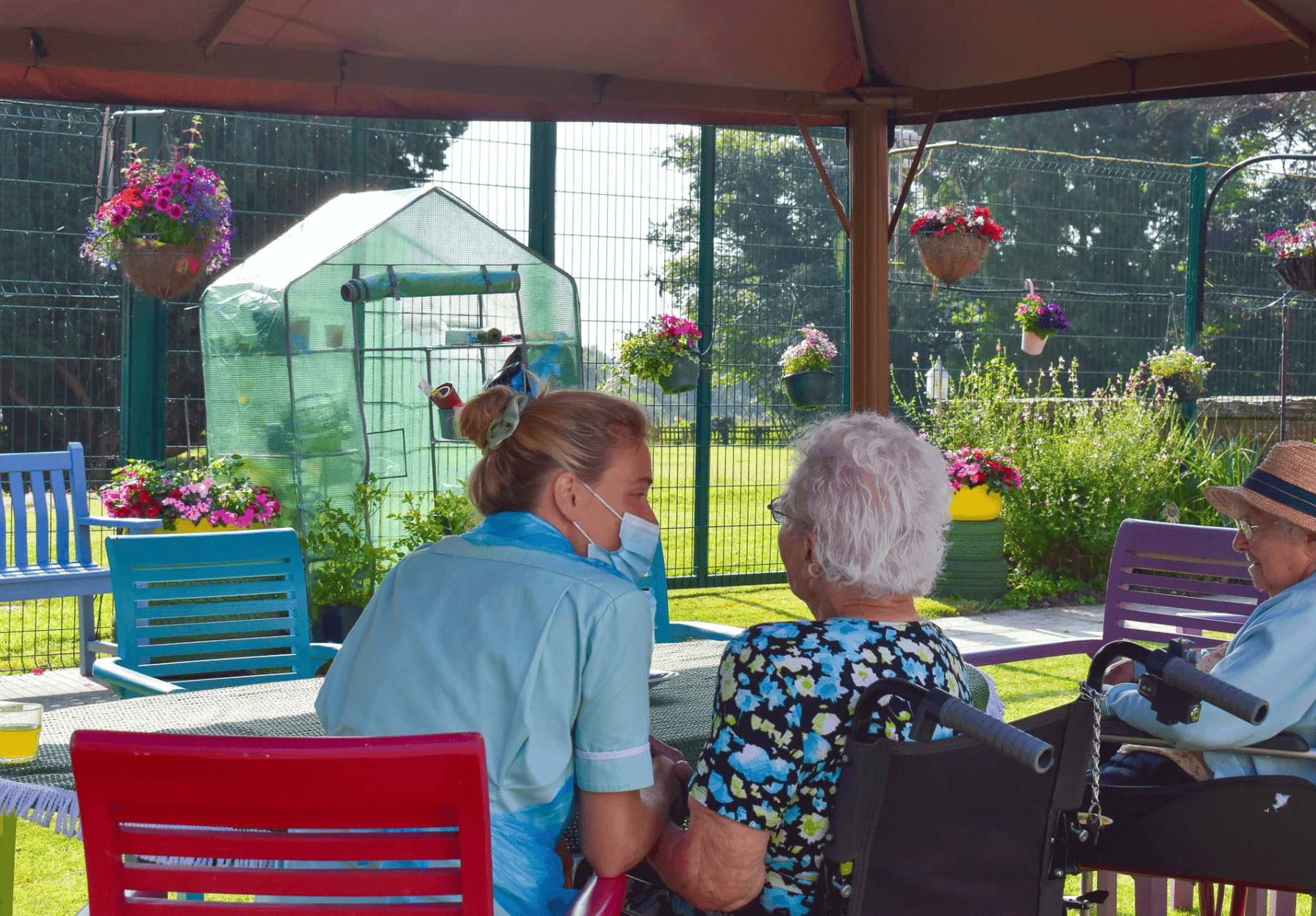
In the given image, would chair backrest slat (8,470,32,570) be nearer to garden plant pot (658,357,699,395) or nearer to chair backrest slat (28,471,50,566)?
chair backrest slat (28,471,50,566)

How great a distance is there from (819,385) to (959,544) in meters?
1.35

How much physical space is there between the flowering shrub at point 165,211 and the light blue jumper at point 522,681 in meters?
4.92

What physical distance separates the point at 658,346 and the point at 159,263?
9.08 feet

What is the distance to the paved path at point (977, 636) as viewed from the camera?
551cm

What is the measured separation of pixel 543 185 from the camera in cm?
768

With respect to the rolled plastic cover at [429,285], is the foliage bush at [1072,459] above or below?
below

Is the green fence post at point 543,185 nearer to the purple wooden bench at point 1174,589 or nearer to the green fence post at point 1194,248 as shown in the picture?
the purple wooden bench at point 1174,589

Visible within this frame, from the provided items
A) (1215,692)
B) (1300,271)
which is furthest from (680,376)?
(1215,692)

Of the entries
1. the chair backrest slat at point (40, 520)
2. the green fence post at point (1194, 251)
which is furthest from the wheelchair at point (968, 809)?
the green fence post at point (1194, 251)

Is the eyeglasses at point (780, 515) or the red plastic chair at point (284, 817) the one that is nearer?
the red plastic chair at point (284, 817)

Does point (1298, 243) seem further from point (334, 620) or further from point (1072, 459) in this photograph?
point (334, 620)

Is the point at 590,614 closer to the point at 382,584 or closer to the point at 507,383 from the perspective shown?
the point at 382,584

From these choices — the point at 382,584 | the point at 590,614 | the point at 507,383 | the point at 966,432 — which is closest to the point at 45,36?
the point at 507,383

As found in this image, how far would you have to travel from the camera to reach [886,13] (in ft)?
12.5
